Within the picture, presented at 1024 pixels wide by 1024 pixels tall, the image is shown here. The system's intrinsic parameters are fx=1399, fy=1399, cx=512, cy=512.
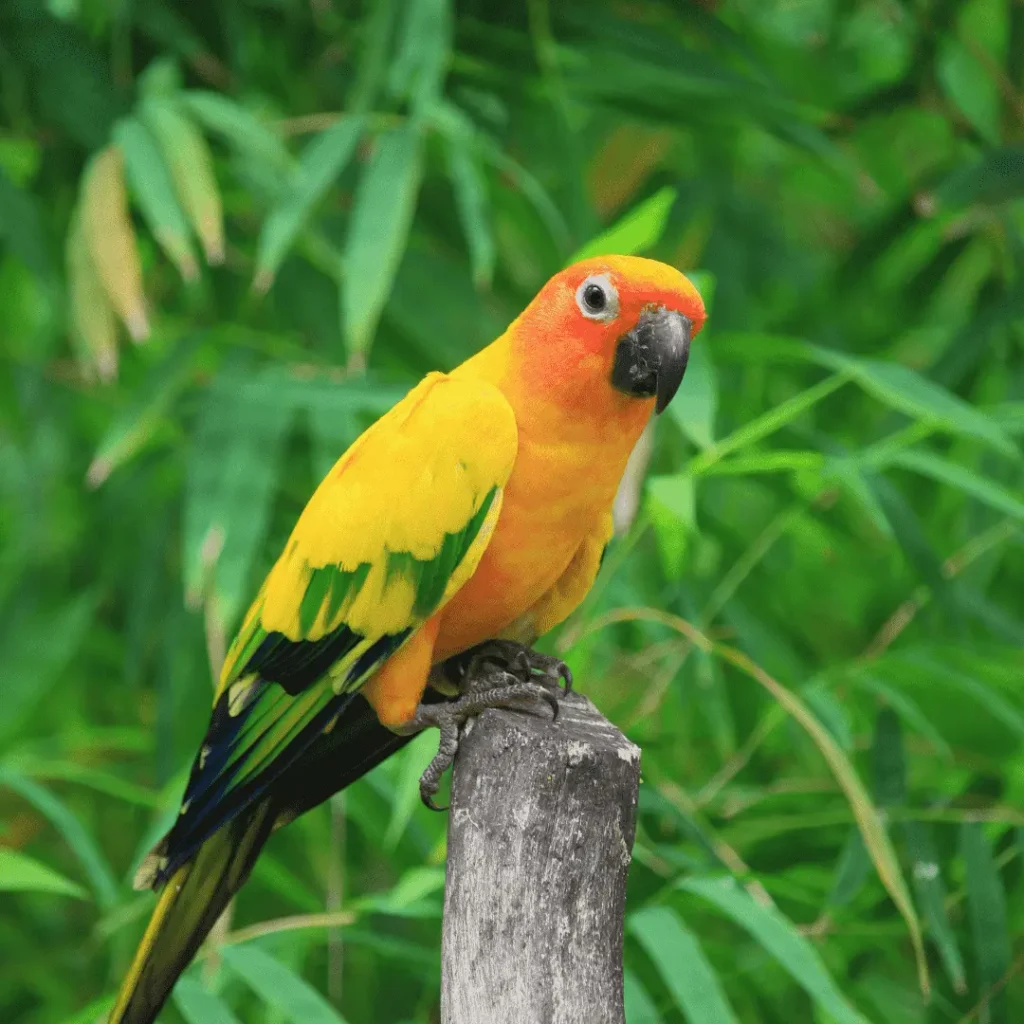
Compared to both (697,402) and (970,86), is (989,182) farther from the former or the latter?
(697,402)

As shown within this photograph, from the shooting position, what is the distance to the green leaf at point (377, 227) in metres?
2.21

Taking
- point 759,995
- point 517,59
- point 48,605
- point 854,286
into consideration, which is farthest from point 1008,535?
point 48,605

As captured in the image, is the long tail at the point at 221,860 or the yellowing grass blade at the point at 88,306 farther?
the yellowing grass blade at the point at 88,306

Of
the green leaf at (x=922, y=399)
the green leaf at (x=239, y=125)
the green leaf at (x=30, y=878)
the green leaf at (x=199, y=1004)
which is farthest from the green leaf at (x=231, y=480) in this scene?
the green leaf at (x=922, y=399)

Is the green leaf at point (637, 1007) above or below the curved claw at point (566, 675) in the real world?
below

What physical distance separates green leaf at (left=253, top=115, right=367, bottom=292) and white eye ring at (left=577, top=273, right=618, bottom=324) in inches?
28.4

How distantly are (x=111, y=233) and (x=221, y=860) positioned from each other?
1071 millimetres

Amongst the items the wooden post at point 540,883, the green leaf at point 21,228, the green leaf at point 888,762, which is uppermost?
the green leaf at point 21,228

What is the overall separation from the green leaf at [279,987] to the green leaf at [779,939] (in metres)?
0.55

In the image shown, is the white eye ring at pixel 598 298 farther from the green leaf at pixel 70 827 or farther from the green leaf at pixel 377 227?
the green leaf at pixel 70 827

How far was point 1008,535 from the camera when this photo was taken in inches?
100

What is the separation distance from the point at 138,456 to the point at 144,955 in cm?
138

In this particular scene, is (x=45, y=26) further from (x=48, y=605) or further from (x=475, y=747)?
(x=475, y=747)

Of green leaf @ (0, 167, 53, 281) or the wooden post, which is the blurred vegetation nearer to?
green leaf @ (0, 167, 53, 281)
